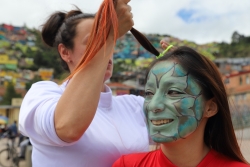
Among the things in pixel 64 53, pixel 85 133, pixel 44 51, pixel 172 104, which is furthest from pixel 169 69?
pixel 44 51

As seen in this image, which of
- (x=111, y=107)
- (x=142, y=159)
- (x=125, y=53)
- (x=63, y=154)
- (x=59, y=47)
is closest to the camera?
(x=63, y=154)

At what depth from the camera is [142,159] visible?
6.35ft

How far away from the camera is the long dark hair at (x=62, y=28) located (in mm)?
2199

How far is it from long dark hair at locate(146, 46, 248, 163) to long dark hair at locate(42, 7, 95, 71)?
505 mm

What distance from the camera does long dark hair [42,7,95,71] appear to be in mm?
2199

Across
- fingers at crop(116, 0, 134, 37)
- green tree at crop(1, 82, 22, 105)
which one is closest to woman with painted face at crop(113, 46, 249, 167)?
fingers at crop(116, 0, 134, 37)

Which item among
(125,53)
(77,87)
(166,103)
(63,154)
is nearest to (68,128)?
(77,87)

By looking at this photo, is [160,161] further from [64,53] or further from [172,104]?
[64,53]

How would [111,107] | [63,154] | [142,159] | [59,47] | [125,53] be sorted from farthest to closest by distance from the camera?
[125,53] < [59,47] < [111,107] < [142,159] < [63,154]

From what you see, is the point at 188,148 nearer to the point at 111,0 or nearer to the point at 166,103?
the point at 166,103

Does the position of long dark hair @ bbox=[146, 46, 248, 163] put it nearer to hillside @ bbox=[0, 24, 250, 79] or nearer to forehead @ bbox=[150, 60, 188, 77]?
forehead @ bbox=[150, 60, 188, 77]

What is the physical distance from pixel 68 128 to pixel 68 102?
0.11 metres

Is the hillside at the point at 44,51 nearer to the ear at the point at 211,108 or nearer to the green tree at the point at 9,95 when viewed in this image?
the green tree at the point at 9,95

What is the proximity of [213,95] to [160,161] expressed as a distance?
42cm
